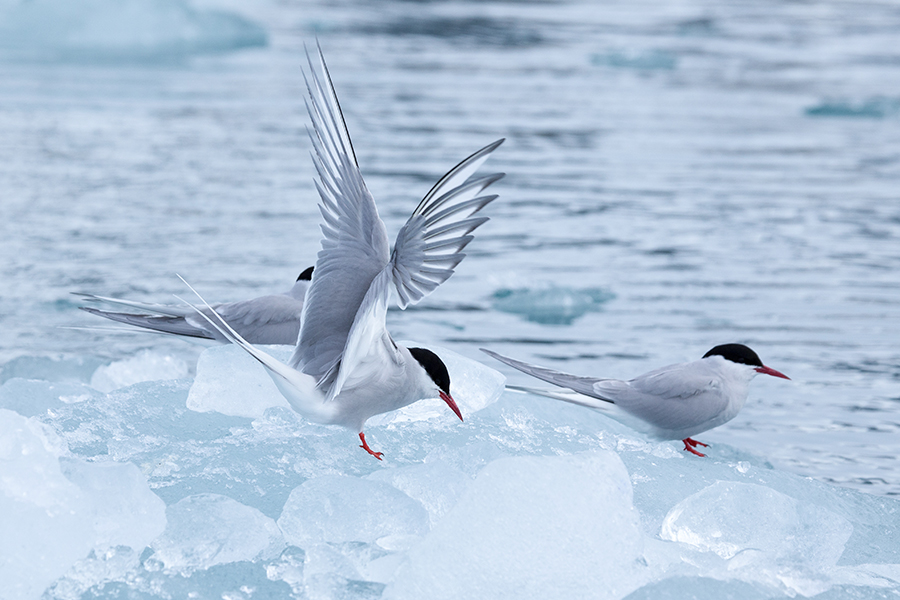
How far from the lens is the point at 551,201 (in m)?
8.90

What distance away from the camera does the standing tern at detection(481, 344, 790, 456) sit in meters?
3.66

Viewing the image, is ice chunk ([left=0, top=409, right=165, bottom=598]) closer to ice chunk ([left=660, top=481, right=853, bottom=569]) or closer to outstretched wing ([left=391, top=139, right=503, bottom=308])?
outstretched wing ([left=391, top=139, right=503, bottom=308])

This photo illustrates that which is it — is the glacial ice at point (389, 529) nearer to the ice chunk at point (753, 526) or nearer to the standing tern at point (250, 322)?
the ice chunk at point (753, 526)

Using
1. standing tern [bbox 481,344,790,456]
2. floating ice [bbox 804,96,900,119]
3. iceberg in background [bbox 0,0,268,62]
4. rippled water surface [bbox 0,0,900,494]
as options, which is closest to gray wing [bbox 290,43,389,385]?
standing tern [bbox 481,344,790,456]

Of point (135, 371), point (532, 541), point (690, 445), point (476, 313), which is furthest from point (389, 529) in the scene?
point (476, 313)

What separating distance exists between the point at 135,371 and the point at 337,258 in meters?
1.52

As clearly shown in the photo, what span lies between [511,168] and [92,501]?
749 centimetres

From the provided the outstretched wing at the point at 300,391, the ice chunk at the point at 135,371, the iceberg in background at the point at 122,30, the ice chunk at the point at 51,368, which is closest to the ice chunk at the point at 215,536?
the outstretched wing at the point at 300,391

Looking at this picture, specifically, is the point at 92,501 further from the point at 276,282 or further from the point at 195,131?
the point at 195,131

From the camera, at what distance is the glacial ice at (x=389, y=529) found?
2.81 meters

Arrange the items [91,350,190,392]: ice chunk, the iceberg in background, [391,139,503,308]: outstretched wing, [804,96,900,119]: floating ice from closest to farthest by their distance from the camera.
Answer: [391,139,503,308]: outstretched wing < [91,350,190,392]: ice chunk < [804,96,900,119]: floating ice < the iceberg in background

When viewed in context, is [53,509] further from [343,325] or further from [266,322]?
[266,322]

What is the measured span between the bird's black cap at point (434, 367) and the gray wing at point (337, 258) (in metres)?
0.25

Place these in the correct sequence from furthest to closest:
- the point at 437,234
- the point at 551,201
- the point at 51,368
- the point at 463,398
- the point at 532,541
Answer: the point at 551,201
the point at 51,368
the point at 463,398
the point at 532,541
the point at 437,234
